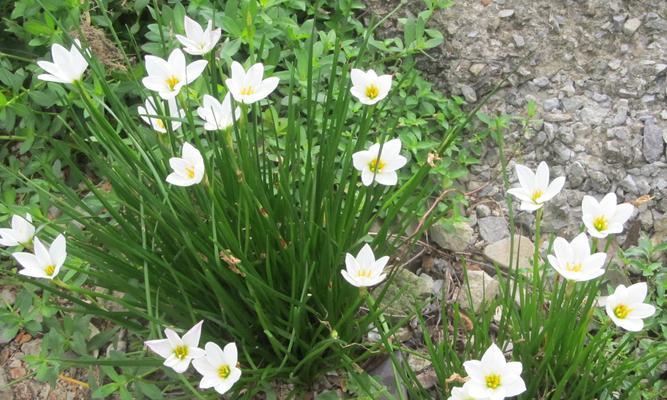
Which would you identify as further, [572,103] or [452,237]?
[572,103]

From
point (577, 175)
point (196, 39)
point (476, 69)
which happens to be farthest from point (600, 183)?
point (196, 39)

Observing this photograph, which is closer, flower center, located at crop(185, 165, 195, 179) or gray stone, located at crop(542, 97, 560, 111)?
flower center, located at crop(185, 165, 195, 179)

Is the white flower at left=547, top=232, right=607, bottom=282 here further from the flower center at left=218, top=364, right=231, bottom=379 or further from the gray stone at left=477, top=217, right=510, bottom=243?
the gray stone at left=477, top=217, right=510, bottom=243

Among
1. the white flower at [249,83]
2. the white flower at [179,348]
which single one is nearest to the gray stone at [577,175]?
the white flower at [249,83]

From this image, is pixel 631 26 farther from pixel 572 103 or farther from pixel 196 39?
pixel 196 39

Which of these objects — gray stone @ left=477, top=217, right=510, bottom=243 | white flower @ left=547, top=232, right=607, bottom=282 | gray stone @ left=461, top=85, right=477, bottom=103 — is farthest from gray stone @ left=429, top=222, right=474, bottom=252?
white flower @ left=547, top=232, right=607, bottom=282
